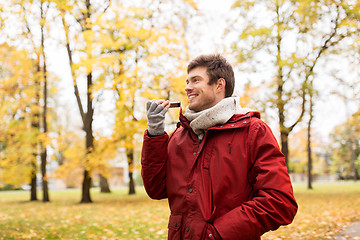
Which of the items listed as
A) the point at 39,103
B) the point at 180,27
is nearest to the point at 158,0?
the point at 180,27

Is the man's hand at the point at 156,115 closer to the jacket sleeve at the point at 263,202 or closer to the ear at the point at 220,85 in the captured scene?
the ear at the point at 220,85

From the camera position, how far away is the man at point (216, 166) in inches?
72.1

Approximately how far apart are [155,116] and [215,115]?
0.39m

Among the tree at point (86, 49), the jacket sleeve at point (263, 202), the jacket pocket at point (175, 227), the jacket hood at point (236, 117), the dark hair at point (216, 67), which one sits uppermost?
the tree at point (86, 49)

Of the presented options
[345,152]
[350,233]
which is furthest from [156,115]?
[345,152]

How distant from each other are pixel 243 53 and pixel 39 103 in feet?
37.3

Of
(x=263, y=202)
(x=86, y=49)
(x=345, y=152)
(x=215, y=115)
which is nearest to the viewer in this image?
(x=263, y=202)

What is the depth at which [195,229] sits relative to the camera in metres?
1.91

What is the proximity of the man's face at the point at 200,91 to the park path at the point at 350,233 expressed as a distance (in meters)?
5.65

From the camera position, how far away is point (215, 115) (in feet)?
6.69

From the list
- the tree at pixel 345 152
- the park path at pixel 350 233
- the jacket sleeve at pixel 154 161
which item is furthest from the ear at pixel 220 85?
the tree at pixel 345 152

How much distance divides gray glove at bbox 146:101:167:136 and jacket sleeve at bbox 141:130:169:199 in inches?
2.4

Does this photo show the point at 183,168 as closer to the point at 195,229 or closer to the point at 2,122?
the point at 195,229

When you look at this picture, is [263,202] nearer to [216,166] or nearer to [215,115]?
[216,166]
